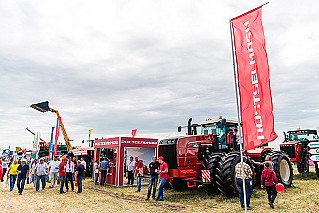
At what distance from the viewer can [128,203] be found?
8.59 meters

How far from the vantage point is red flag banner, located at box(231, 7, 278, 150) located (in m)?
5.66

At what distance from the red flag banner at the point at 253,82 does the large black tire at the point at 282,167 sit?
18.3 feet

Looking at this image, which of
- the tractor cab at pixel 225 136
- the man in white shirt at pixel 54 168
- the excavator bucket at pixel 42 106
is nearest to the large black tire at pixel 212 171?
the tractor cab at pixel 225 136

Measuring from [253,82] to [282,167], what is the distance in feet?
22.6

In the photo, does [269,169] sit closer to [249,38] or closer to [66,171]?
Result: [249,38]

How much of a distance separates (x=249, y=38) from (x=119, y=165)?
9.34 meters

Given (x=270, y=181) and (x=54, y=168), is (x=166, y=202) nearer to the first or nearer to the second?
(x=270, y=181)

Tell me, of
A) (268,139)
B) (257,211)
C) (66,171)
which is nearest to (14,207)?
(66,171)

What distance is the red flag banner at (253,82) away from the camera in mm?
5656

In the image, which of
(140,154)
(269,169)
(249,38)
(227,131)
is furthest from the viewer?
(140,154)

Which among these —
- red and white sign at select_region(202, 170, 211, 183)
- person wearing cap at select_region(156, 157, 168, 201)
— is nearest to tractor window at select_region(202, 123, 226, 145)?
red and white sign at select_region(202, 170, 211, 183)

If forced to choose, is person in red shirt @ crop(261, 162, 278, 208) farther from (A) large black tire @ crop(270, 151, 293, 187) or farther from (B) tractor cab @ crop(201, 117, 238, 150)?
(A) large black tire @ crop(270, 151, 293, 187)

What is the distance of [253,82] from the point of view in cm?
585

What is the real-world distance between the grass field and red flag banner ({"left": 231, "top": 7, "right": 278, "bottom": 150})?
2.57 meters
